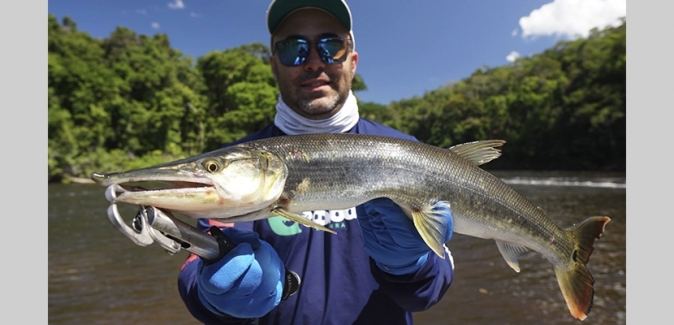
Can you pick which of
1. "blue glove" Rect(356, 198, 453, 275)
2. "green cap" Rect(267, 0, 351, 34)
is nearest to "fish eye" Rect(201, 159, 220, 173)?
"blue glove" Rect(356, 198, 453, 275)

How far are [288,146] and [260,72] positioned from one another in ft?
150

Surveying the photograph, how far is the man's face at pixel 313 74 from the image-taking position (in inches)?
110

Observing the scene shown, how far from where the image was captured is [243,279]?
6.27 ft

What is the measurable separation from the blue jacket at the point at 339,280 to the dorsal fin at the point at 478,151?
2.14ft

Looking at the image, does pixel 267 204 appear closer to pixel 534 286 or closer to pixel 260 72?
pixel 534 286

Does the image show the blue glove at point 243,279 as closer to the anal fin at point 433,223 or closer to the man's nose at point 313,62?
the anal fin at point 433,223

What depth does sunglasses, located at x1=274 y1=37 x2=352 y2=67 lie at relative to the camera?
2.80 meters

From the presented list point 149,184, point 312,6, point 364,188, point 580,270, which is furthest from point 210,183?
point 580,270

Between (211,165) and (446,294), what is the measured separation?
6247mm

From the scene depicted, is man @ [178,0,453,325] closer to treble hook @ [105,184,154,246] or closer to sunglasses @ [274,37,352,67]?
sunglasses @ [274,37,352,67]

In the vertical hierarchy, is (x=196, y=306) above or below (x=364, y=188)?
below

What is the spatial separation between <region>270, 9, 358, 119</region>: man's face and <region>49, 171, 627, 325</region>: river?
442 centimetres

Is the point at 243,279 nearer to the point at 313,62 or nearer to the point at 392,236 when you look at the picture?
the point at 392,236

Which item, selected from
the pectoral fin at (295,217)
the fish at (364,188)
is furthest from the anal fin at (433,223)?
the pectoral fin at (295,217)
